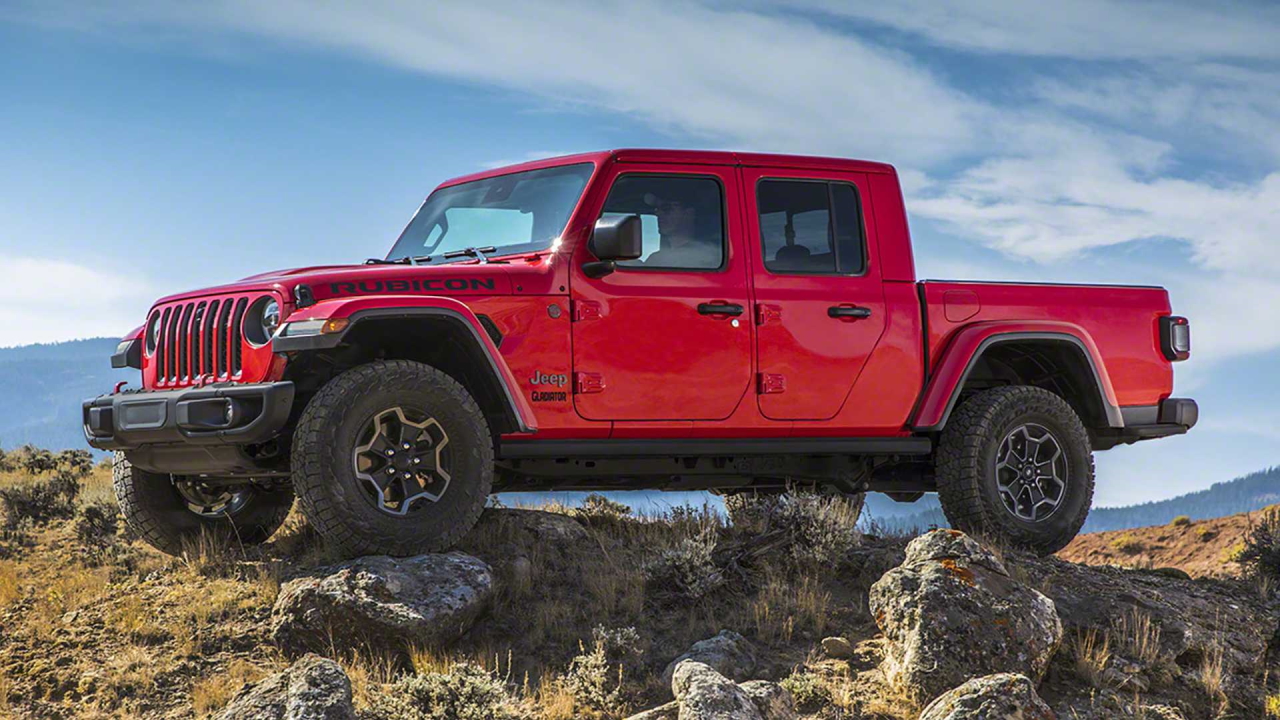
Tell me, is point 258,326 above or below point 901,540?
above

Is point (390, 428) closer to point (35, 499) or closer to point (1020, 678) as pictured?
point (1020, 678)

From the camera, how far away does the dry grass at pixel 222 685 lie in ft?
20.6

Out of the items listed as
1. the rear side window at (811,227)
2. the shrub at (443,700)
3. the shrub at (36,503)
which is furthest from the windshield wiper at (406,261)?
the shrub at (36,503)

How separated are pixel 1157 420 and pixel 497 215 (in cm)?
521

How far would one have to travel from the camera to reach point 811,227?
8547 mm

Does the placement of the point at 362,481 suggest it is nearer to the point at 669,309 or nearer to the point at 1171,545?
the point at 669,309

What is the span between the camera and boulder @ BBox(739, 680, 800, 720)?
230 inches

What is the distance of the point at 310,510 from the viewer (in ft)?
22.5

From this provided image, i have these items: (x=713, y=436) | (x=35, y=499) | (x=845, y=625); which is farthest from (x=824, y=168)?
(x=35, y=499)

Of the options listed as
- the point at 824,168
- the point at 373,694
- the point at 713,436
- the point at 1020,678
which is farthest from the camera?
the point at 824,168

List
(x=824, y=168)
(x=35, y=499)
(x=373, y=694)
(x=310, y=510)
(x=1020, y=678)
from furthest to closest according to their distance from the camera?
1. (x=35, y=499)
2. (x=824, y=168)
3. (x=310, y=510)
4. (x=373, y=694)
5. (x=1020, y=678)

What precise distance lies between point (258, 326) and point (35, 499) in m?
5.24

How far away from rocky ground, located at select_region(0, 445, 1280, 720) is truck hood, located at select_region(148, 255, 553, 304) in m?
1.48

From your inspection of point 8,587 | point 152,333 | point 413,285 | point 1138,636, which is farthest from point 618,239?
point 8,587
